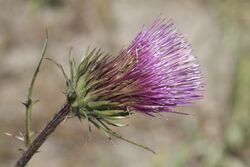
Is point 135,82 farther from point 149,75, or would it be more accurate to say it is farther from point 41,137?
point 41,137

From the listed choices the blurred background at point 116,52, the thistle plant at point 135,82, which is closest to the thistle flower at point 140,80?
the thistle plant at point 135,82

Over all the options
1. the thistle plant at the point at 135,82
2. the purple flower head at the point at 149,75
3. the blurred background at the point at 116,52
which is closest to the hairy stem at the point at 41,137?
the thistle plant at the point at 135,82

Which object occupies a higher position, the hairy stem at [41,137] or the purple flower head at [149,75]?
the purple flower head at [149,75]

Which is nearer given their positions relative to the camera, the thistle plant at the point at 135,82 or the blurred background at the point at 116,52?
the thistle plant at the point at 135,82

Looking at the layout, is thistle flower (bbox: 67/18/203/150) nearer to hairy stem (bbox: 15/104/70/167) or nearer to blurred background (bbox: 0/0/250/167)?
hairy stem (bbox: 15/104/70/167)

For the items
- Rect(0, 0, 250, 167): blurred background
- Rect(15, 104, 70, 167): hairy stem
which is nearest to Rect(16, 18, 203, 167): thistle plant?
Rect(15, 104, 70, 167): hairy stem

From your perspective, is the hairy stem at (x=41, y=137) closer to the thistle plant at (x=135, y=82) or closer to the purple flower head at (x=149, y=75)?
the thistle plant at (x=135, y=82)
